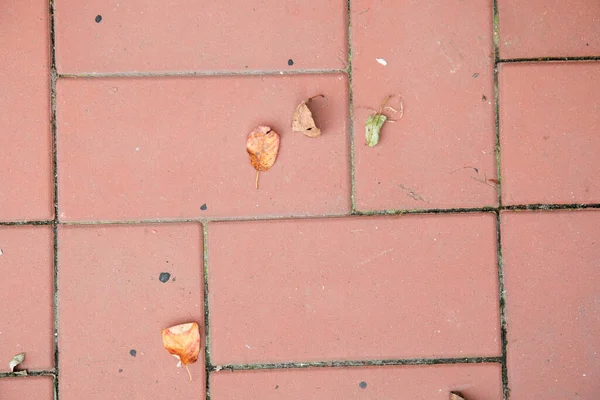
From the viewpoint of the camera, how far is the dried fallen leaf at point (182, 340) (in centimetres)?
172

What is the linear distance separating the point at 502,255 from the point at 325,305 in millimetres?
551

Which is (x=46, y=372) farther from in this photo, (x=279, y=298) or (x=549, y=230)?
(x=549, y=230)

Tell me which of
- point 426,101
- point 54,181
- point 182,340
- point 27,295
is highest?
point 426,101

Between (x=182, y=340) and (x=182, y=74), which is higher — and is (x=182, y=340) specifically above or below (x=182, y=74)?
below

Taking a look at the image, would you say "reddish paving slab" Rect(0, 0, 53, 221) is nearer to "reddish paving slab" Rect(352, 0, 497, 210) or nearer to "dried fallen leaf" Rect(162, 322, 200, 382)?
"dried fallen leaf" Rect(162, 322, 200, 382)

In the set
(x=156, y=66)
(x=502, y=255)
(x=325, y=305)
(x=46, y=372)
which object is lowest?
(x=46, y=372)

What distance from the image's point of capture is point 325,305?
1.75 metres

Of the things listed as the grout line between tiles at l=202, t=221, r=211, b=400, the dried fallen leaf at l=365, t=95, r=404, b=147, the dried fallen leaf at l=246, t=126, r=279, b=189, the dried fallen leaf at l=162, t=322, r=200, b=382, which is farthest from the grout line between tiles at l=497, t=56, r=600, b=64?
the dried fallen leaf at l=162, t=322, r=200, b=382

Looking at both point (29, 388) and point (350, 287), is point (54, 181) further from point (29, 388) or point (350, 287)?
point (350, 287)

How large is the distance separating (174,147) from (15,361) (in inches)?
30.9

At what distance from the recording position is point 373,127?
5.68 feet

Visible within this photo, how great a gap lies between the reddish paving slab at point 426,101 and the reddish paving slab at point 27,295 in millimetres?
953

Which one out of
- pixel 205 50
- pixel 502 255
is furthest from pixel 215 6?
pixel 502 255

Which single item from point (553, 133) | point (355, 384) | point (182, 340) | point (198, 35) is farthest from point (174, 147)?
point (553, 133)
